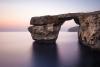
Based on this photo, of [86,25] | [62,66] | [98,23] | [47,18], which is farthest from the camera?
[47,18]

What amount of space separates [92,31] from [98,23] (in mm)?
1545

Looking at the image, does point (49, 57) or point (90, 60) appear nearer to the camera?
point (90, 60)

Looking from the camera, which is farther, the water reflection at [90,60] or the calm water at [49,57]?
the calm water at [49,57]

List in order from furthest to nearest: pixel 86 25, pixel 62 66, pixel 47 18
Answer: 1. pixel 47 18
2. pixel 86 25
3. pixel 62 66

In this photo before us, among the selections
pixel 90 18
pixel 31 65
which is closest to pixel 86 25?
pixel 90 18

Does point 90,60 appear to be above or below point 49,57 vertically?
above

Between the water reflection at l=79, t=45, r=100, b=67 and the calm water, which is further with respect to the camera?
the calm water

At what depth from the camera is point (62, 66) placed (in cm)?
1731

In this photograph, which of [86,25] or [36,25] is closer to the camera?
[86,25]

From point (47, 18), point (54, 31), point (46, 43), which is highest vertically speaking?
point (47, 18)

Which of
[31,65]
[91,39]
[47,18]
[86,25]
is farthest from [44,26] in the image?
[31,65]

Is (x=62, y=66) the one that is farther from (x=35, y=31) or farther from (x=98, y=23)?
(x=35, y=31)

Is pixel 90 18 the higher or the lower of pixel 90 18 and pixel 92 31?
the higher

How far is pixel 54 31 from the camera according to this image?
3466 cm
